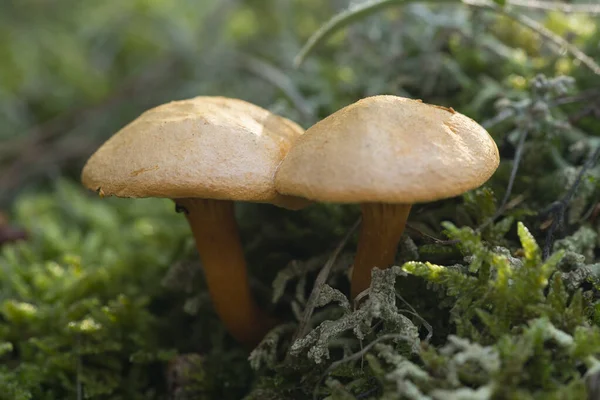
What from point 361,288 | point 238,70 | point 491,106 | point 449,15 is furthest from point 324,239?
point 238,70

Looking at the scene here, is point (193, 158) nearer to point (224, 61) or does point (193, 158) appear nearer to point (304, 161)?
point (304, 161)

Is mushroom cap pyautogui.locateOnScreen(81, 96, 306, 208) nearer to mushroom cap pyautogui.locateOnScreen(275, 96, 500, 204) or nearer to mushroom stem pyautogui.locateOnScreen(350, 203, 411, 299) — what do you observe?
mushroom cap pyautogui.locateOnScreen(275, 96, 500, 204)

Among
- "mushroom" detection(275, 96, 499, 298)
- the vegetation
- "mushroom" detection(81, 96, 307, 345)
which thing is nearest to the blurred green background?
the vegetation

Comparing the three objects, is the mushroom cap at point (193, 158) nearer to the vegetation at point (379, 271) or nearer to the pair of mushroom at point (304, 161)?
the pair of mushroom at point (304, 161)

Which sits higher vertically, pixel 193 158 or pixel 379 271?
pixel 193 158

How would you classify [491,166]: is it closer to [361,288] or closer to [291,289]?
[361,288]

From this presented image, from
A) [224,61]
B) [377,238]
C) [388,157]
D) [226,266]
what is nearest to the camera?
[388,157]

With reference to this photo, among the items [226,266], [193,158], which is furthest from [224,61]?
[193,158]
